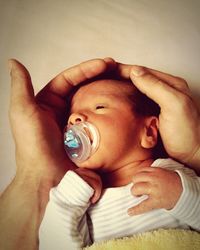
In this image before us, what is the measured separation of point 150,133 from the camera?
2.58 ft

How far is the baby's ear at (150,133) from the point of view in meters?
0.77

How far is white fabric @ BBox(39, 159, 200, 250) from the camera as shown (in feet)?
2.09

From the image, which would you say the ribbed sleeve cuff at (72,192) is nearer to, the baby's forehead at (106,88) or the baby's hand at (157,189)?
the baby's hand at (157,189)

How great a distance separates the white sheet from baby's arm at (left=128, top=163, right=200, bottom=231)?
0.98 ft

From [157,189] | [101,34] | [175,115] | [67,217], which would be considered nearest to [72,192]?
[67,217]

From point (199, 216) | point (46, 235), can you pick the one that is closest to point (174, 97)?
point (199, 216)

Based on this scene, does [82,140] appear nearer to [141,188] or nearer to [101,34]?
[141,188]

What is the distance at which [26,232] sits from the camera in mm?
666

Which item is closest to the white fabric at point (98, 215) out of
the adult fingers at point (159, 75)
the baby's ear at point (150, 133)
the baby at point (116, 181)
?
the baby at point (116, 181)

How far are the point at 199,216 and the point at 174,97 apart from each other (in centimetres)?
25

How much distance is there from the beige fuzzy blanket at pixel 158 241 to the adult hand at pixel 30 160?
138 mm

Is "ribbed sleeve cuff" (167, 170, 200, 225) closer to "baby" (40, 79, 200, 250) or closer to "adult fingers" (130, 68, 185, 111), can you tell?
"baby" (40, 79, 200, 250)

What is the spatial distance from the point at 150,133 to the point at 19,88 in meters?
0.30

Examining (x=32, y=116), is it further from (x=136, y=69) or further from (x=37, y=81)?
(x=136, y=69)
